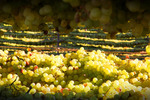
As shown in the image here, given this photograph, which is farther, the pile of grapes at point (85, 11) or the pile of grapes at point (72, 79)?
the pile of grapes at point (72, 79)

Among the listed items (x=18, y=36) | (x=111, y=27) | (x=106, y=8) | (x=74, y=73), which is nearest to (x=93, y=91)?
(x=74, y=73)

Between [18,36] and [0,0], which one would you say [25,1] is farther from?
[18,36]

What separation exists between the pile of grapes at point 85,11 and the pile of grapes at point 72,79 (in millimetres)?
633

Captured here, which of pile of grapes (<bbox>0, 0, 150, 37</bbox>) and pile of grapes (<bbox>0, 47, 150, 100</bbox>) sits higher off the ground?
pile of grapes (<bbox>0, 0, 150, 37</bbox>)

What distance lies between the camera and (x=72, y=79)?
1740 mm

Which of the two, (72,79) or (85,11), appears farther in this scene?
(72,79)

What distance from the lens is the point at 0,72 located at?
181cm

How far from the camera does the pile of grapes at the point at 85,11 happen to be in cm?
58

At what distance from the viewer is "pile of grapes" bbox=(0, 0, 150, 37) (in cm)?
58

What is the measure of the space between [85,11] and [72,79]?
120 cm

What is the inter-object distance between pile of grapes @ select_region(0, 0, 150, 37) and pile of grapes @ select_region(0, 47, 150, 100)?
0.63 meters

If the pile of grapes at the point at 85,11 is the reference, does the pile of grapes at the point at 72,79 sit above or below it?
below

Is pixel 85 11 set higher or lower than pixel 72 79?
higher

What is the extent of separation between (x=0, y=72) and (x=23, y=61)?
0.90 ft
